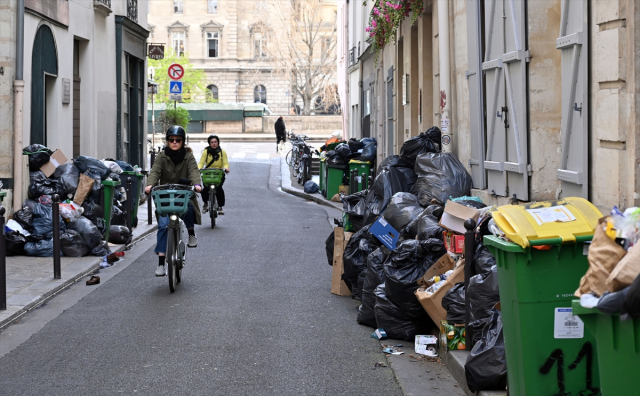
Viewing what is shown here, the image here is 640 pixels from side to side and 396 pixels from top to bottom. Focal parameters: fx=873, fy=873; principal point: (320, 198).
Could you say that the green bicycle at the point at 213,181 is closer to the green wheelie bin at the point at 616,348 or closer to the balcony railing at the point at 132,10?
the balcony railing at the point at 132,10

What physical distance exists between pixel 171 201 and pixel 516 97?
3.60 metres

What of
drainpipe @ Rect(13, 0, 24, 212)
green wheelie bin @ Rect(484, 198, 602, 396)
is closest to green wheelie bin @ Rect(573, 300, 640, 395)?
green wheelie bin @ Rect(484, 198, 602, 396)

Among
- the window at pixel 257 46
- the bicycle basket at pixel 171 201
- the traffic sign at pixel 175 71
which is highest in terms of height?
the window at pixel 257 46

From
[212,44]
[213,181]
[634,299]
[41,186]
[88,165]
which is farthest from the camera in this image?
[212,44]

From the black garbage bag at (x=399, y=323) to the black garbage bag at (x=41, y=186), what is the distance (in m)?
6.20

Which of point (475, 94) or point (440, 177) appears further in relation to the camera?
point (475, 94)

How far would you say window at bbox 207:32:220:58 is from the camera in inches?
3088

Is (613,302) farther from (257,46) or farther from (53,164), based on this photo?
(257,46)

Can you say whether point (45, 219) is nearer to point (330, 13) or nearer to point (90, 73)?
point (90, 73)

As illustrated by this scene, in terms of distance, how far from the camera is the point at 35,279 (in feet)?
30.3

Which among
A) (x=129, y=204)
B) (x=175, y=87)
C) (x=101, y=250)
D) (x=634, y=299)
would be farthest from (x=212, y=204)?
(x=634, y=299)

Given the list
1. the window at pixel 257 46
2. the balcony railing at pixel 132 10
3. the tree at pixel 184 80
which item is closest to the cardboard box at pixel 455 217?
the balcony railing at pixel 132 10

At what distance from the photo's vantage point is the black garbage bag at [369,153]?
64.2 ft

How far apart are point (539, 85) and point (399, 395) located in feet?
13.3
